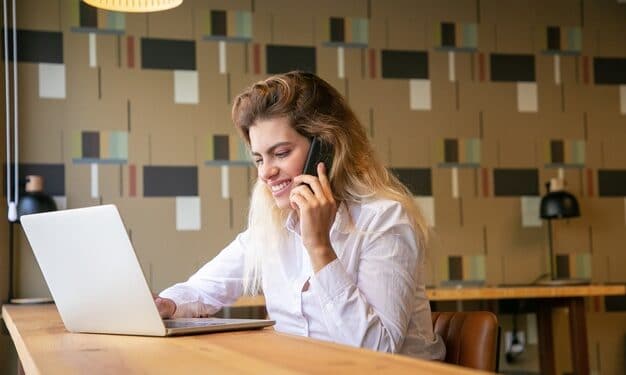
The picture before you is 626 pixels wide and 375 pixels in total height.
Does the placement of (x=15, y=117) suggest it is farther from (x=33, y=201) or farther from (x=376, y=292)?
(x=376, y=292)

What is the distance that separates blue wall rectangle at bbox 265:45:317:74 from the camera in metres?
4.78

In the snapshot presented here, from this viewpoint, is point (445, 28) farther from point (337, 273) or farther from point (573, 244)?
point (337, 273)

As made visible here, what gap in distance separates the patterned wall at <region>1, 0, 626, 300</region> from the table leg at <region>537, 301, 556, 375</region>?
Result: 248 millimetres

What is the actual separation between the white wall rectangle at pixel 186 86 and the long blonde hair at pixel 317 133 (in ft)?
8.12

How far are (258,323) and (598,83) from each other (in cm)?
407

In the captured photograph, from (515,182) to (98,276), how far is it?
12.4ft

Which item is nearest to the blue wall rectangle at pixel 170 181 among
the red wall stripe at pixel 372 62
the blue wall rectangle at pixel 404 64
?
the red wall stripe at pixel 372 62

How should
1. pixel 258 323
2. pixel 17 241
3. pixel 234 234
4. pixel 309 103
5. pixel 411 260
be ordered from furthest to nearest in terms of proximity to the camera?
pixel 234 234 < pixel 17 241 < pixel 309 103 < pixel 411 260 < pixel 258 323

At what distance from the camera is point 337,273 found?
1761 mm

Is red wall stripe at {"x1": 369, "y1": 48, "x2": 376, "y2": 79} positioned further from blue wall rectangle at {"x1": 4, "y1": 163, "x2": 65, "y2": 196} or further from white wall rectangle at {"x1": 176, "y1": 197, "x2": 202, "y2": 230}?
blue wall rectangle at {"x1": 4, "y1": 163, "x2": 65, "y2": 196}

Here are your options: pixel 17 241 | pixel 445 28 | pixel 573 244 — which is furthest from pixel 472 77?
pixel 17 241

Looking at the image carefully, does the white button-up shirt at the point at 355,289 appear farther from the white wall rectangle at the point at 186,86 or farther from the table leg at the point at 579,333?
the table leg at the point at 579,333

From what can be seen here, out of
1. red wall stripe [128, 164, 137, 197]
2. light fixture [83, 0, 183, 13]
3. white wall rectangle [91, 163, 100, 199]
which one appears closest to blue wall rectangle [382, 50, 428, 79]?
red wall stripe [128, 164, 137, 197]

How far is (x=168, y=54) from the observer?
4.63 meters
